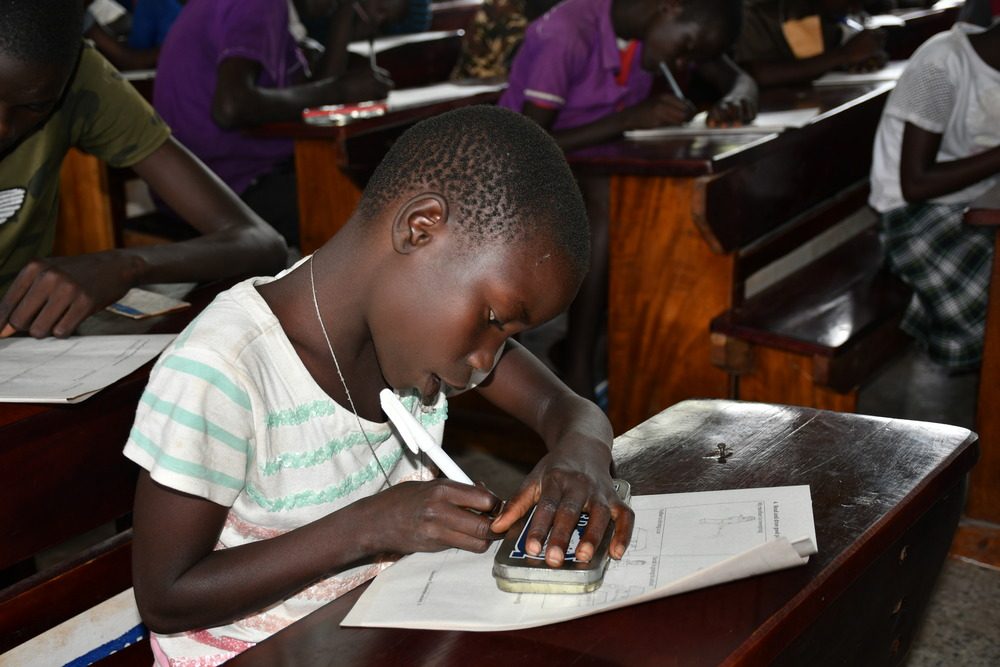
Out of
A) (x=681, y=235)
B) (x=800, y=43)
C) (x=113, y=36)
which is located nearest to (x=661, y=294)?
(x=681, y=235)

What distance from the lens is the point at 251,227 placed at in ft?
6.21

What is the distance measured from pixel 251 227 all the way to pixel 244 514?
0.88 m

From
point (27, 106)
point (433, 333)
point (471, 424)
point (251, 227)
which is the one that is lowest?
point (471, 424)

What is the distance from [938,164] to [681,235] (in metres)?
0.71

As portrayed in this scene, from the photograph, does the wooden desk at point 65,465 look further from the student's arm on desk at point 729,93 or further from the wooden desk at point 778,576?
the student's arm on desk at point 729,93

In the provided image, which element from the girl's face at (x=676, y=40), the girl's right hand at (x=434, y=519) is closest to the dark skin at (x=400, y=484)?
the girl's right hand at (x=434, y=519)

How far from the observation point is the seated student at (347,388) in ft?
3.22

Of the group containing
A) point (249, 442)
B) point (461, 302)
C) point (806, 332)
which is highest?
point (461, 302)

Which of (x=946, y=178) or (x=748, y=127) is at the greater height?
(x=748, y=127)

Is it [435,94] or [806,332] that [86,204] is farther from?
[806,332]

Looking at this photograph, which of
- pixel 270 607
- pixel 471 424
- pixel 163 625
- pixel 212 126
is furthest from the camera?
pixel 212 126

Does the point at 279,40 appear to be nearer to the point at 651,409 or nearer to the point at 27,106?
the point at 651,409

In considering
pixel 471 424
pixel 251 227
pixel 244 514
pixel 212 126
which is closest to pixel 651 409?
pixel 471 424

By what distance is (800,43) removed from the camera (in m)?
4.10
